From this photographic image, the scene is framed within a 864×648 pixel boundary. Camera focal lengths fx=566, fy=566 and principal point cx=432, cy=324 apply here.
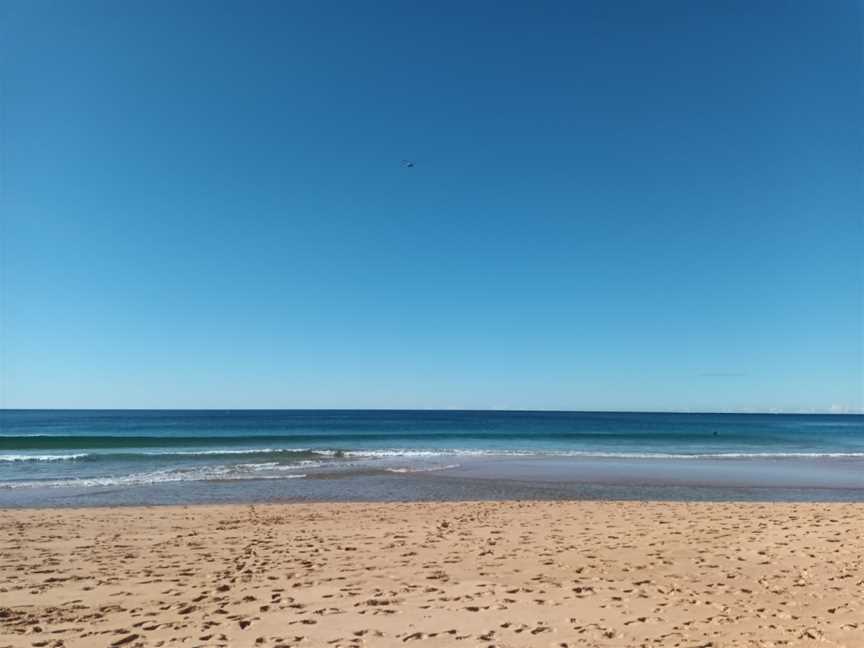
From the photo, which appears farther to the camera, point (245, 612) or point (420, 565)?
point (420, 565)

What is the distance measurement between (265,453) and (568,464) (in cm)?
1702

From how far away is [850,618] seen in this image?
20.8 ft

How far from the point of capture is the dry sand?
607 centimetres

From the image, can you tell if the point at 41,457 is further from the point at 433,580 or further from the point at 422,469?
the point at 433,580

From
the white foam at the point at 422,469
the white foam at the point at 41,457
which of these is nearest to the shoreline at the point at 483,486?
the white foam at the point at 422,469

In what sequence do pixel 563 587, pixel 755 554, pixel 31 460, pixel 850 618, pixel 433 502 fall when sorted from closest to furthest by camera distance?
pixel 850 618 → pixel 563 587 → pixel 755 554 → pixel 433 502 → pixel 31 460

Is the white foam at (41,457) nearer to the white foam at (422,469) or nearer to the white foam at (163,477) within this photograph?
the white foam at (163,477)

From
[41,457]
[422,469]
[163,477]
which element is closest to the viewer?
[163,477]

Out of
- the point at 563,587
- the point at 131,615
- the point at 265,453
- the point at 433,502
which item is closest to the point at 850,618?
the point at 563,587

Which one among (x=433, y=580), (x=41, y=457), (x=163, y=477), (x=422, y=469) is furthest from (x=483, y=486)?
(x=41, y=457)

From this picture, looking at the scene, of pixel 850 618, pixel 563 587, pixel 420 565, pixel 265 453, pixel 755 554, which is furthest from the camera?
pixel 265 453

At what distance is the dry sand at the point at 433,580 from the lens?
607 cm

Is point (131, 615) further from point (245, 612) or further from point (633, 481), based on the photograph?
point (633, 481)

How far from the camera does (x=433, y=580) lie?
7969mm
